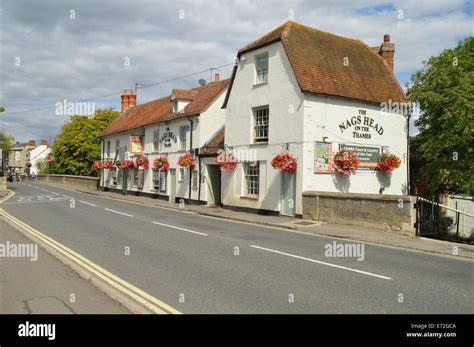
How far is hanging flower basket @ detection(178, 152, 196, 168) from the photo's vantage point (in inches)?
1072

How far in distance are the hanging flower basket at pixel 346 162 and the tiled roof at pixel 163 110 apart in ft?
35.6

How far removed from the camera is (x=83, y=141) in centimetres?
5981

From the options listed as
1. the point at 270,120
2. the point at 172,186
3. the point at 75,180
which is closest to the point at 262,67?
the point at 270,120

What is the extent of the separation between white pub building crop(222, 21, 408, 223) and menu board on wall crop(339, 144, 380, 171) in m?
0.05

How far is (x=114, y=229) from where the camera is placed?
1468 cm

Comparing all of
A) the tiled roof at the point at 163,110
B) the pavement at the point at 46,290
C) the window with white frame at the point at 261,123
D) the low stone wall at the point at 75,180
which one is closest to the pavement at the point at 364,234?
the window with white frame at the point at 261,123

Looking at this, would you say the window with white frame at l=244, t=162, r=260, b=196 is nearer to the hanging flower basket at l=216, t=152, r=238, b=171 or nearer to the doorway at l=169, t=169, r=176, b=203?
the hanging flower basket at l=216, t=152, r=238, b=171

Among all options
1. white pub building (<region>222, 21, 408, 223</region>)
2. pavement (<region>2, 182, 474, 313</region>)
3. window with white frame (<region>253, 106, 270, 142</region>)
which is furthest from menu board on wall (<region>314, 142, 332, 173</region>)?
pavement (<region>2, 182, 474, 313</region>)

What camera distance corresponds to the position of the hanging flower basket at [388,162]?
21186 mm

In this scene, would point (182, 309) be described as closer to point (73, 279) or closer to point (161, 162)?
point (73, 279)

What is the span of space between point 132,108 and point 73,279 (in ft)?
135
